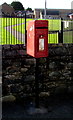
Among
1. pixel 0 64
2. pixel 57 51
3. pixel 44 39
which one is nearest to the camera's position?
pixel 44 39

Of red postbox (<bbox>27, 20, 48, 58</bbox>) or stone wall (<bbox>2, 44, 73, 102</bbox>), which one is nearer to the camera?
red postbox (<bbox>27, 20, 48, 58</bbox>)

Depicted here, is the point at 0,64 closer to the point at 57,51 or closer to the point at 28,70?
the point at 28,70

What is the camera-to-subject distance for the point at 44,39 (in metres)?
5.55

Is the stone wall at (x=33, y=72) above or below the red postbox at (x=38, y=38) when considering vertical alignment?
below

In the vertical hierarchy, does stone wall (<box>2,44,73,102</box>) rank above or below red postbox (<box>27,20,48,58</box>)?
below

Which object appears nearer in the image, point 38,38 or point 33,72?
point 38,38

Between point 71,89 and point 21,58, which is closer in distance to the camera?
point 21,58

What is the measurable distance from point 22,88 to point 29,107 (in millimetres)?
779

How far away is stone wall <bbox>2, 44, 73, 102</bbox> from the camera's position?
6.19 meters

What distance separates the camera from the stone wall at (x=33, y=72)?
20.3 ft

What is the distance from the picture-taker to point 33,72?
6441 millimetres

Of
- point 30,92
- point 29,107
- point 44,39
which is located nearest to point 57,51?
point 44,39

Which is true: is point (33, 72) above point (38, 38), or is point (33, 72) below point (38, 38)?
below

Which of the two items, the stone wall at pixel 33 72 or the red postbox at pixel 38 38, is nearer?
the red postbox at pixel 38 38
